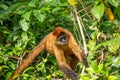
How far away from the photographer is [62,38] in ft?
19.5

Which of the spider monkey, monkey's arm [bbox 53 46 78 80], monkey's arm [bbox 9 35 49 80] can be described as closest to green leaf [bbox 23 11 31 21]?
the spider monkey

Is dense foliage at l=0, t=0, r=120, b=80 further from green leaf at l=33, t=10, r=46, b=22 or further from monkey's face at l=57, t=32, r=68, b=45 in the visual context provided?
monkey's face at l=57, t=32, r=68, b=45

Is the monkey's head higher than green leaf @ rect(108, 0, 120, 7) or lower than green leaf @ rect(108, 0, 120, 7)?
lower

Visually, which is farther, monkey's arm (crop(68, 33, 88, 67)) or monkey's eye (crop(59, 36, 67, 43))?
monkey's eye (crop(59, 36, 67, 43))

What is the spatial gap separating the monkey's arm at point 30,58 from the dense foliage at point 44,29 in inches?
2.9

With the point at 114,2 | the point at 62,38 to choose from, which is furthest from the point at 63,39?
the point at 114,2

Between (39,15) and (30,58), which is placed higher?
(39,15)

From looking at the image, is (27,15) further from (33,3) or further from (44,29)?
(44,29)

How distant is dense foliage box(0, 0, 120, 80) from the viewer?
4973 mm

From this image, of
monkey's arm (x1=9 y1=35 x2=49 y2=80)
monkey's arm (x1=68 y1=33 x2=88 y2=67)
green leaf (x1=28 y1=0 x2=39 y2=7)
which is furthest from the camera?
monkey's arm (x1=9 y1=35 x2=49 y2=80)

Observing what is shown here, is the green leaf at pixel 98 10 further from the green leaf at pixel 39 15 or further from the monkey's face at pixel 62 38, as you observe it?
the monkey's face at pixel 62 38

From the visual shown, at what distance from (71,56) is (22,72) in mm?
858

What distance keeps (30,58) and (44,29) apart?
2.57ft

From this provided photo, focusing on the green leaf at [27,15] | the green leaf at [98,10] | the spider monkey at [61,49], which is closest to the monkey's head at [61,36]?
the spider monkey at [61,49]
